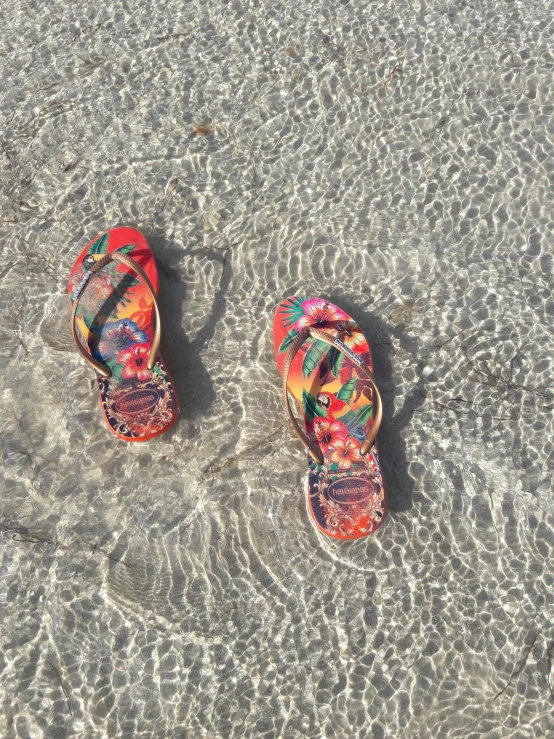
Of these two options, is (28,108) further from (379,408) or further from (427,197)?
(379,408)

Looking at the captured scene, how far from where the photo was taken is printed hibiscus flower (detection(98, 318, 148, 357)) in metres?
3.20

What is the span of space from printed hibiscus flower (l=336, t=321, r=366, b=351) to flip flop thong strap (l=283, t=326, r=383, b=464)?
0.51 feet

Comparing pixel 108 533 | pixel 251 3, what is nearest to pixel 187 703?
pixel 108 533

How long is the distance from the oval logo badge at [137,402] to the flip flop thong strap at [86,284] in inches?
5.3

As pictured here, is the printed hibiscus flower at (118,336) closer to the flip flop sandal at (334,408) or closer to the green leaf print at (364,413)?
the flip flop sandal at (334,408)

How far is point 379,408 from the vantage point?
9.41 feet

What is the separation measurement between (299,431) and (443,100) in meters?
2.33

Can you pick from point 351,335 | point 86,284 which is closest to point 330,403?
point 351,335

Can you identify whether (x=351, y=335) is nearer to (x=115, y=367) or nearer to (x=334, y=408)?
(x=334, y=408)

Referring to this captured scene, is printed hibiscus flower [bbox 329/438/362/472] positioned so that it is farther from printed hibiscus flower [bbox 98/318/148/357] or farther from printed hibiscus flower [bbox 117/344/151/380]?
printed hibiscus flower [bbox 98/318/148/357]

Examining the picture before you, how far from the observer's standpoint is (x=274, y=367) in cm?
326

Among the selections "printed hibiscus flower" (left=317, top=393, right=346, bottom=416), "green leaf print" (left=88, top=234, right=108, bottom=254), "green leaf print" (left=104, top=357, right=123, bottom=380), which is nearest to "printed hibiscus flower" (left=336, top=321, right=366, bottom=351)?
"printed hibiscus flower" (left=317, top=393, right=346, bottom=416)

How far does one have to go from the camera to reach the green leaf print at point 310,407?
3052 millimetres

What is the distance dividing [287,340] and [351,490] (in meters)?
0.82
